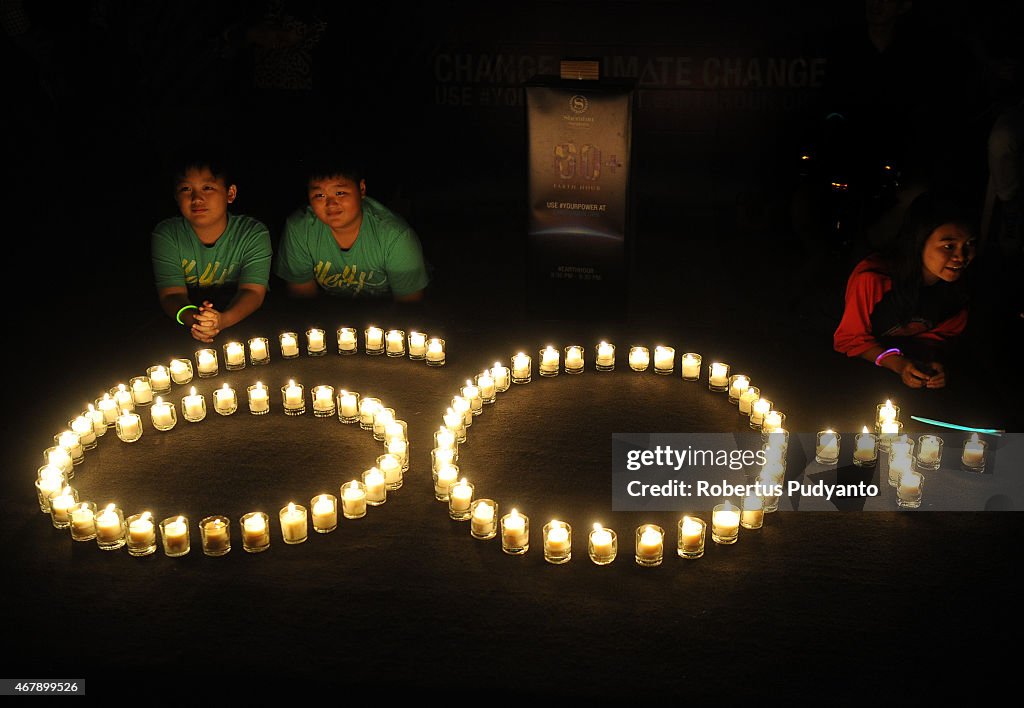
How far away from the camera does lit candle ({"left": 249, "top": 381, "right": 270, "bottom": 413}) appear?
5.22m

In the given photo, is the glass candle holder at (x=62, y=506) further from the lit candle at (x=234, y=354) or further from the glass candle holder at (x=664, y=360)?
the glass candle holder at (x=664, y=360)

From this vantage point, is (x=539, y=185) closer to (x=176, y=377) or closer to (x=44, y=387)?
(x=176, y=377)

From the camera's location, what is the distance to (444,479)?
14.4 feet

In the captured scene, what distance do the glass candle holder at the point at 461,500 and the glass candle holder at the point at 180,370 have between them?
2.12 m

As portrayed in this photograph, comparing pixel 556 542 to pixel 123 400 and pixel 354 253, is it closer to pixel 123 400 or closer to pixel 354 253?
pixel 123 400

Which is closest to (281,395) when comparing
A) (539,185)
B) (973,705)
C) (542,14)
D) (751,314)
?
(539,185)

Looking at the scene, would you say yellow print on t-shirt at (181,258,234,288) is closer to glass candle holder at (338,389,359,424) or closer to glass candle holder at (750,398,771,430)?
glass candle holder at (338,389,359,424)

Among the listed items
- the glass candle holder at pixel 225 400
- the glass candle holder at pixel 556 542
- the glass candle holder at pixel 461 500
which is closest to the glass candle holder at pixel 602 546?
the glass candle holder at pixel 556 542

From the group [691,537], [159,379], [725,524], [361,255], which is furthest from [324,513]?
[361,255]

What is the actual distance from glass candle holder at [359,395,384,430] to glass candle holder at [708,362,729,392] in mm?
1857

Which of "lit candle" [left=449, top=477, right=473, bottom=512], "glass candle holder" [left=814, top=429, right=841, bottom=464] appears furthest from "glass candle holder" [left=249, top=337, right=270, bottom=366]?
"glass candle holder" [left=814, top=429, right=841, bottom=464]

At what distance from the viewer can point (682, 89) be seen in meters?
9.77

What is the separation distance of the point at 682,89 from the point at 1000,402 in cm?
533

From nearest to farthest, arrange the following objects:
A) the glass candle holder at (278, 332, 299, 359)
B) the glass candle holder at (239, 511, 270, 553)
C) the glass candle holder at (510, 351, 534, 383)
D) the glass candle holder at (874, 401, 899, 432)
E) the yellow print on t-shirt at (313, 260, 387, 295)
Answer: the glass candle holder at (239, 511, 270, 553)
the glass candle holder at (874, 401, 899, 432)
the glass candle holder at (510, 351, 534, 383)
the glass candle holder at (278, 332, 299, 359)
the yellow print on t-shirt at (313, 260, 387, 295)
